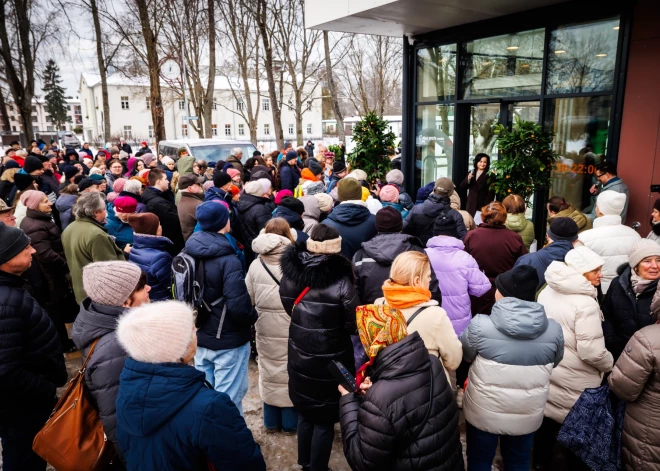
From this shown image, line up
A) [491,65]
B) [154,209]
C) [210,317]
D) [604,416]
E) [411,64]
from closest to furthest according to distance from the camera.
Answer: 1. [604,416]
2. [210,317]
3. [154,209]
4. [491,65]
5. [411,64]

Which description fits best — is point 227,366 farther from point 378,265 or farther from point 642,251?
point 642,251

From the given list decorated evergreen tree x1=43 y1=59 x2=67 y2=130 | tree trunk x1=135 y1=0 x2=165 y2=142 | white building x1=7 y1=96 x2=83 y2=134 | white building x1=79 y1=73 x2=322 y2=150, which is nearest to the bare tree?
tree trunk x1=135 y1=0 x2=165 y2=142

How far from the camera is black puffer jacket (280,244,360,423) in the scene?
127 inches

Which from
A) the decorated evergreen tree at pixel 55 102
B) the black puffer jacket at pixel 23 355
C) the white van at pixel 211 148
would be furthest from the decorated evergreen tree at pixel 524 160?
the decorated evergreen tree at pixel 55 102

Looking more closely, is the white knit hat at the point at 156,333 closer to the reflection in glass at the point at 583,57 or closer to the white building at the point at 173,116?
the reflection in glass at the point at 583,57

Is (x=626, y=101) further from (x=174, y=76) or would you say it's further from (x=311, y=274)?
(x=174, y=76)

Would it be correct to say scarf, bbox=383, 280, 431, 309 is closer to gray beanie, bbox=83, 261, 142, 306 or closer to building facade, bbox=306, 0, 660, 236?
gray beanie, bbox=83, 261, 142, 306

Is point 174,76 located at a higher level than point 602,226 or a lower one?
higher

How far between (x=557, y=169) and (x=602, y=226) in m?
3.55

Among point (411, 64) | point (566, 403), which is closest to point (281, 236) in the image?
point (566, 403)

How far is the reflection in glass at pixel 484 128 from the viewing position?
351 inches

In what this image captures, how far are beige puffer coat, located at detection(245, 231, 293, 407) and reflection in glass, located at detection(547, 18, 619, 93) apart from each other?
5680mm

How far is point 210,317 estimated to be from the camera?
380cm

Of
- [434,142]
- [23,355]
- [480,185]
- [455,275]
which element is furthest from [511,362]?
[434,142]
